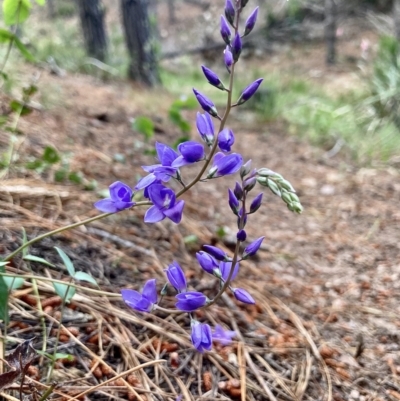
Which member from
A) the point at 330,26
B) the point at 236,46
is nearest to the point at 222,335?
the point at 236,46

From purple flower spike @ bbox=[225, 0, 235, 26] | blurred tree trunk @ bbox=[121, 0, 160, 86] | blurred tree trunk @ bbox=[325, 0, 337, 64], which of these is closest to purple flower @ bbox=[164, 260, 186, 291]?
purple flower spike @ bbox=[225, 0, 235, 26]

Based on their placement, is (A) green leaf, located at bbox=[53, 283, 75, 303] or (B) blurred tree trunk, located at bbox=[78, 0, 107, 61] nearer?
(A) green leaf, located at bbox=[53, 283, 75, 303]

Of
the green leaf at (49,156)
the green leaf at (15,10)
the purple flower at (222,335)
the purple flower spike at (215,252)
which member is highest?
the green leaf at (15,10)

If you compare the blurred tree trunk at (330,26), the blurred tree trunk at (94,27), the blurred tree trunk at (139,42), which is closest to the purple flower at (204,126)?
the blurred tree trunk at (139,42)

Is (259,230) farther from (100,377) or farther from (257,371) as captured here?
(100,377)

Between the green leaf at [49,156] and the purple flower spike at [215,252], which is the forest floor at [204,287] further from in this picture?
the purple flower spike at [215,252]

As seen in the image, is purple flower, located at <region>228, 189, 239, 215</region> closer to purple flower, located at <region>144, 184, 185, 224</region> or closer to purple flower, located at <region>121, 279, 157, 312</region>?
purple flower, located at <region>144, 184, 185, 224</region>
